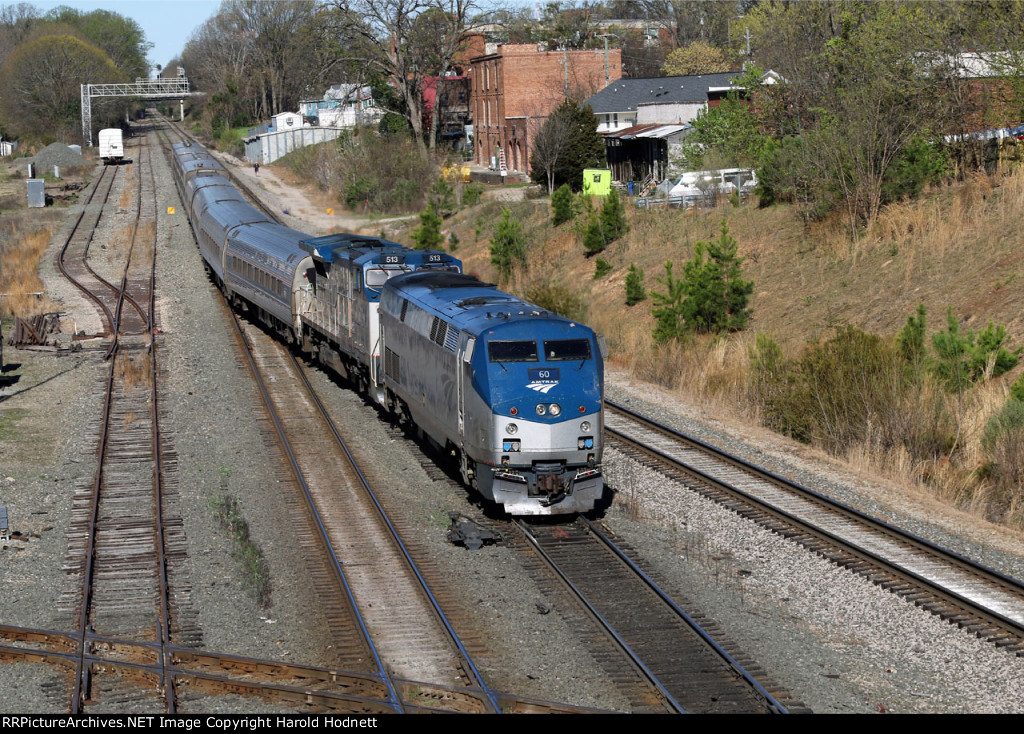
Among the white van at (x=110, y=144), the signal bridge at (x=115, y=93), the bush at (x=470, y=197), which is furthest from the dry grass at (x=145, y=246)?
the signal bridge at (x=115, y=93)

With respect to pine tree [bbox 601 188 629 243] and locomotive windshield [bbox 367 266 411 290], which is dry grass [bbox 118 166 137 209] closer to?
pine tree [bbox 601 188 629 243]

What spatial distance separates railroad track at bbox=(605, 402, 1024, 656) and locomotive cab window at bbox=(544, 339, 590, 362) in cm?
345

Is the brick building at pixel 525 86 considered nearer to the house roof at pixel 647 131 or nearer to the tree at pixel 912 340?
the house roof at pixel 647 131

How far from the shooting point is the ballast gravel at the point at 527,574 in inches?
448

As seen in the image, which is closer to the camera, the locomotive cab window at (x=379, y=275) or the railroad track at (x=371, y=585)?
the railroad track at (x=371, y=585)

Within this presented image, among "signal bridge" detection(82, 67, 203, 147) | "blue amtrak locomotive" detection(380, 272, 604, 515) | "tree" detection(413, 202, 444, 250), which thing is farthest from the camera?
"signal bridge" detection(82, 67, 203, 147)

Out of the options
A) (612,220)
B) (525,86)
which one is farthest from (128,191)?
(612,220)

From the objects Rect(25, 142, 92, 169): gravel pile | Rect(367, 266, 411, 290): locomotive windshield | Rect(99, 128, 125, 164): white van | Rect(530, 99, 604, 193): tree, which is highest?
Rect(99, 128, 125, 164): white van

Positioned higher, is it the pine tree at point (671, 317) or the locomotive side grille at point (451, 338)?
the locomotive side grille at point (451, 338)

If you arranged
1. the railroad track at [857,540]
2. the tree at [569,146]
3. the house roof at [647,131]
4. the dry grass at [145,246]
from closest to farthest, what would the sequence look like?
1. the railroad track at [857,540]
2. the dry grass at [145,246]
3. the tree at [569,146]
4. the house roof at [647,131]

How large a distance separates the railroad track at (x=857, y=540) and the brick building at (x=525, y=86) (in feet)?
177

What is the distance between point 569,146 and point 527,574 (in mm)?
44248

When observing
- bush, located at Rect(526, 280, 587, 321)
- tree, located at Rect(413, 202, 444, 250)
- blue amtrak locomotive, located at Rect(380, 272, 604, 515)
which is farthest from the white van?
blue amtrak locomotive, located at Rect(380, 272, 604, 515)

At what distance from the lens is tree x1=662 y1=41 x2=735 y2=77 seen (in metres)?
96.9
